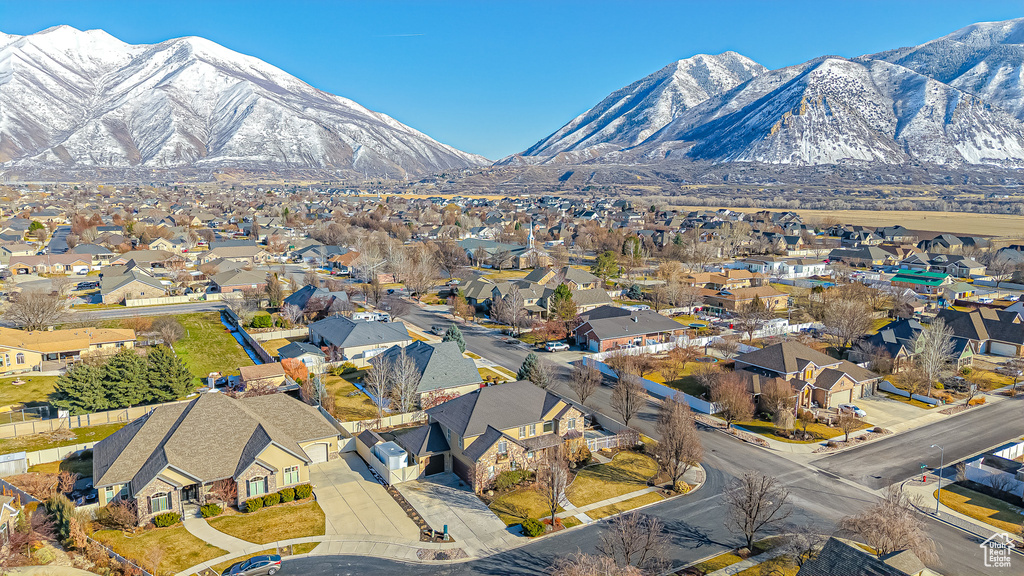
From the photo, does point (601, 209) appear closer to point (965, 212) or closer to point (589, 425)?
point (965, 212)

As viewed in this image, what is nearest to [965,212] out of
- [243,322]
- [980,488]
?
[980,488]

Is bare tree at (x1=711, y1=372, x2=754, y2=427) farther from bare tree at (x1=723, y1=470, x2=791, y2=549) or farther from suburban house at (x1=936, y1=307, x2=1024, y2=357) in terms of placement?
suburban house at (x1=936, y1=307, x2=1024, y2=357)

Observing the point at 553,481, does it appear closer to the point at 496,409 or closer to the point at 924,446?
the point at 496,409

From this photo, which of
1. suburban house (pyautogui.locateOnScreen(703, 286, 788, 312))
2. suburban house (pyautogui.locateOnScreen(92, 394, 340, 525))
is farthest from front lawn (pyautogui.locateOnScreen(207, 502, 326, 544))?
suburban house (pyautogui.locateOnScreen(703, 286, 788, 312))

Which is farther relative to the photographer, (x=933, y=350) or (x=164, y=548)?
(x=933, y=350)

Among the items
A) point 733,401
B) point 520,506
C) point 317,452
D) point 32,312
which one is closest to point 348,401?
point 317,452

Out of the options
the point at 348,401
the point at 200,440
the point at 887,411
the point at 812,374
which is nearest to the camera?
the point at 200,440
